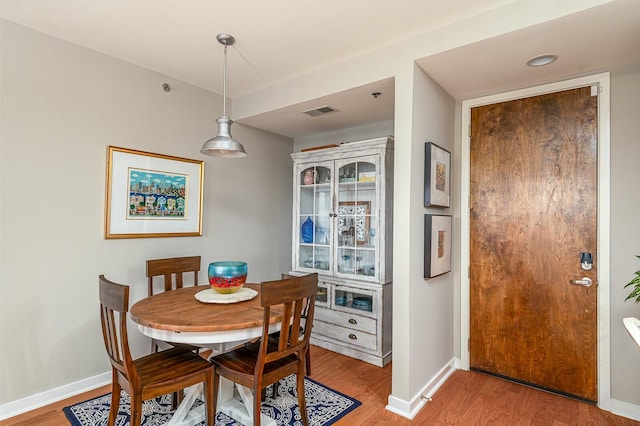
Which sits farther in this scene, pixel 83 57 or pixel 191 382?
pixel 83 57

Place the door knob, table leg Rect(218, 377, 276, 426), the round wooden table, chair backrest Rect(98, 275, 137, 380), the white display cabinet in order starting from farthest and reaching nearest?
the white display cabinet → the door knob → table leg Rect(218, 377, 276, 426) → the round wooden table → chair backrest Rect(98, 275, 137, 380)

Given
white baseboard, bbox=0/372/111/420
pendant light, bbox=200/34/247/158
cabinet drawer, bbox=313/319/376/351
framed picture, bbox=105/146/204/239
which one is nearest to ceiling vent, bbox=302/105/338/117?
pendant light, bbox=200/34/247/158

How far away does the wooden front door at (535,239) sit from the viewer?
2531 mm

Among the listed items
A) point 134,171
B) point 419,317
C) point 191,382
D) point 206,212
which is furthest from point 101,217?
point 419,317

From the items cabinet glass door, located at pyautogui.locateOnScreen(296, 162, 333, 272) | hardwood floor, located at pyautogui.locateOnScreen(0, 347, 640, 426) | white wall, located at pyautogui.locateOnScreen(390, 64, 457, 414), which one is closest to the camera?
hardwood floor, located at pyautogui.locateOnScreen(0, 347, 640, 426)

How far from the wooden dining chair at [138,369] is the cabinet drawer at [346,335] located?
1.64m

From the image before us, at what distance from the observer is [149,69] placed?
2.94 m

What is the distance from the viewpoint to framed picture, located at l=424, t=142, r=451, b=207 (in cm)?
257

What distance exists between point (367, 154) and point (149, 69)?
6.72 ft

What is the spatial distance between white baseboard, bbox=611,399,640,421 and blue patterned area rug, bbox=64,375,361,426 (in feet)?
5.79

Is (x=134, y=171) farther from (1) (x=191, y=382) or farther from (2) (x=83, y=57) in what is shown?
(1) (x=191, y=382)

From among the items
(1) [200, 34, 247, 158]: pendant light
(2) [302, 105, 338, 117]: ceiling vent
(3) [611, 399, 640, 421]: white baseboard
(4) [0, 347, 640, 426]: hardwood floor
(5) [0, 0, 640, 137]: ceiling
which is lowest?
(4) [0, 347, 640, 426]: hardwood floor

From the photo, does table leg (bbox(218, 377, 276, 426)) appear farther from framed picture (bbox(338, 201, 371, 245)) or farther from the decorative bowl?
framed picture (bbox(338, 201, 371, 245))

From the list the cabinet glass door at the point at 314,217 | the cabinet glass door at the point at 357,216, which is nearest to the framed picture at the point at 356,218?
the cabinet glass door at the point at 357,216
